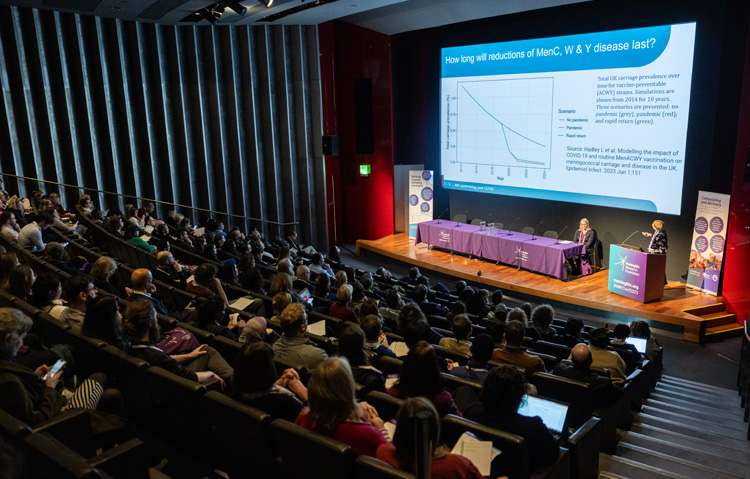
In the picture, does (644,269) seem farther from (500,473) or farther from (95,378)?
(95,378)

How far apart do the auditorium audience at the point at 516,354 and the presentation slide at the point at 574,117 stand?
20.0 feet

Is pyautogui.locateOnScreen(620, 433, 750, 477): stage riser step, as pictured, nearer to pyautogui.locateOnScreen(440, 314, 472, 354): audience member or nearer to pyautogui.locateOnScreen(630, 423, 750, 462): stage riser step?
pyautogui.locateOnScreen(630, 423, 750, 462): stage riser step

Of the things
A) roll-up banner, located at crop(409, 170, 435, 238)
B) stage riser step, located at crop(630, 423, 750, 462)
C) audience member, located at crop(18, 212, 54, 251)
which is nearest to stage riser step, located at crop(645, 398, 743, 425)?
stage riser step, located at crop(630, 423, 750, 462)

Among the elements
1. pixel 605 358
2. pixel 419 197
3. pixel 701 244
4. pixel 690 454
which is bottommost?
pixel 690 454

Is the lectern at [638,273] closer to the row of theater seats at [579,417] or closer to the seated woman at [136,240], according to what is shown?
the row of theater seats at [579,417]

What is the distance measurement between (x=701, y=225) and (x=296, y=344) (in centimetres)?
695

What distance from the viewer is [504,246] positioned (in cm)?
973

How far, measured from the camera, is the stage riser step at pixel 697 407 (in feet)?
15.5

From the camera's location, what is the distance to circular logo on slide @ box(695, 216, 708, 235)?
7961 millimetres

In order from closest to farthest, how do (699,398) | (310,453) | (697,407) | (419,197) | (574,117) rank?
(310,453), (697,407), (699,398), (574,117), (419,197)

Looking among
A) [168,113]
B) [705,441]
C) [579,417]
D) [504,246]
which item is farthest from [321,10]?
[705,441]

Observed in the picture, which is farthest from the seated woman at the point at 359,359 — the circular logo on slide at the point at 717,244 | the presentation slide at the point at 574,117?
the presentation slide at the point at 574,117

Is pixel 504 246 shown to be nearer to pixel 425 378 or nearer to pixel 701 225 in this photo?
pixel 701 225

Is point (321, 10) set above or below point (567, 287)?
above
